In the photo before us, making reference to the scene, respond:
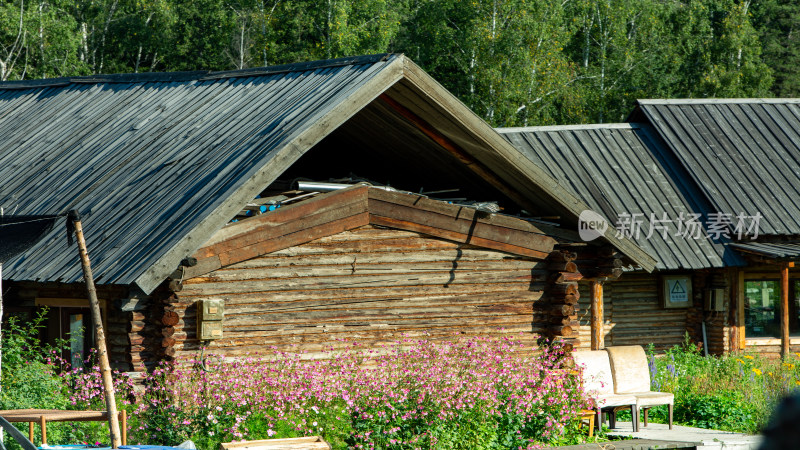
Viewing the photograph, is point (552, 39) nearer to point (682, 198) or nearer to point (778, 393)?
point (682, 198)

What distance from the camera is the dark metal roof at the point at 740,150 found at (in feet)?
59.9

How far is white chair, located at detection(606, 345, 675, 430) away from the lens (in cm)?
1225

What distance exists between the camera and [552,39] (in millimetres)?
32781

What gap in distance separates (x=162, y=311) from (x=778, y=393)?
811cm

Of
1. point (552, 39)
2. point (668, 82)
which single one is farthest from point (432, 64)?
point (668, 82)

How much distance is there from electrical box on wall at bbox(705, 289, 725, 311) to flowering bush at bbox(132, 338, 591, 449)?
724 centimetres

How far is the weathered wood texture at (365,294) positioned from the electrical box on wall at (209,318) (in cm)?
13

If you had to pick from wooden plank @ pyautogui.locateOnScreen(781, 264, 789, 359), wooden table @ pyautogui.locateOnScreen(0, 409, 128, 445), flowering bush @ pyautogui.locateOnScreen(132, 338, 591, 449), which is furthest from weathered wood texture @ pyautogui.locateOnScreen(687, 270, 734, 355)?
wooden table @ pyautogui.locateOnScreen(0, 409, 128, 445)

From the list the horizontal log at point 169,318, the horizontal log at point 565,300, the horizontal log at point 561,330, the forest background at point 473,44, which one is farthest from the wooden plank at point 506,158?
the forest background at point 473,44

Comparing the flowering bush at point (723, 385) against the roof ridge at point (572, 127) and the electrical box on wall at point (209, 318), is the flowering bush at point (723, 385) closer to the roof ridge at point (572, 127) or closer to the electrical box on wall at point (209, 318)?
the roof ridge at point (572, 127)

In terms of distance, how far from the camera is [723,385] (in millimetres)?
14516

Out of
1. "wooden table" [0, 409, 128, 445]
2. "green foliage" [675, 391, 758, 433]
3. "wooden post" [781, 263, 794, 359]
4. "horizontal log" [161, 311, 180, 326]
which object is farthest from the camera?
"wooden post" [781, 263, 794, 359]

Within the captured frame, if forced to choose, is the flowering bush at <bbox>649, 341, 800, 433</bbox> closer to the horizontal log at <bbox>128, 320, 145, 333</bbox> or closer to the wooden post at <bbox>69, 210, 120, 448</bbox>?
the horizontal log at <bbox>128, 320, 145, 333</bbox>

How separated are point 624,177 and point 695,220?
59.6 inches
